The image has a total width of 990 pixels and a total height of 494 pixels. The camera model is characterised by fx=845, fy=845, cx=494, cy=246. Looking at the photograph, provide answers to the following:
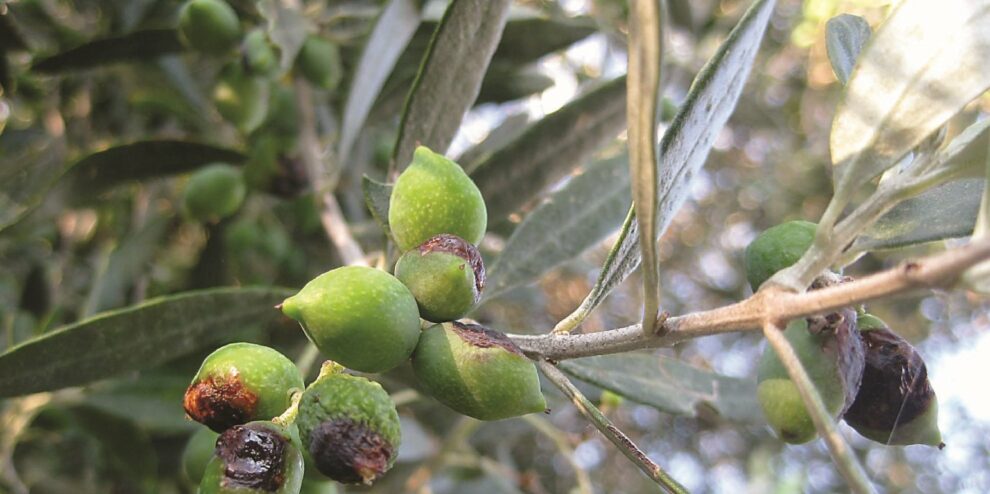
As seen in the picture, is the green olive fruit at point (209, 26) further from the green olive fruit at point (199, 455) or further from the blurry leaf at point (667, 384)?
the blurry leaf at point (667, 384)

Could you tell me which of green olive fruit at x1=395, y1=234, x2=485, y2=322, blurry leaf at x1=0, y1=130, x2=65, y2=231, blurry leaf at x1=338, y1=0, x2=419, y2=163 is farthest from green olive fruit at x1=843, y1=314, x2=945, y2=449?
blurry leaf at x1=0, y1=130, x2=65, y2=231

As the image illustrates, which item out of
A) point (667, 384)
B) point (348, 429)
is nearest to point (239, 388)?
point (348, 429)

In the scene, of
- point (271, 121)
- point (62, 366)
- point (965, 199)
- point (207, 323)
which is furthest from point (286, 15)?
point (965, 199)

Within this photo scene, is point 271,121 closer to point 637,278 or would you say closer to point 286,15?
point 286,15

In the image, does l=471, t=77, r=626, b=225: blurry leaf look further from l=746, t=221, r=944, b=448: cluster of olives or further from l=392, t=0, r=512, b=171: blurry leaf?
l=746, t=221, r=944, b=448: cluster of olives

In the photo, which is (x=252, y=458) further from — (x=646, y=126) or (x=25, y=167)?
(x=25, y=167)

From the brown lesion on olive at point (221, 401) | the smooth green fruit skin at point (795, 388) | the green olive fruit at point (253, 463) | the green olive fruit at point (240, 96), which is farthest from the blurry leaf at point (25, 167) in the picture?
the smooth green fruit skin at point (795, 388)
